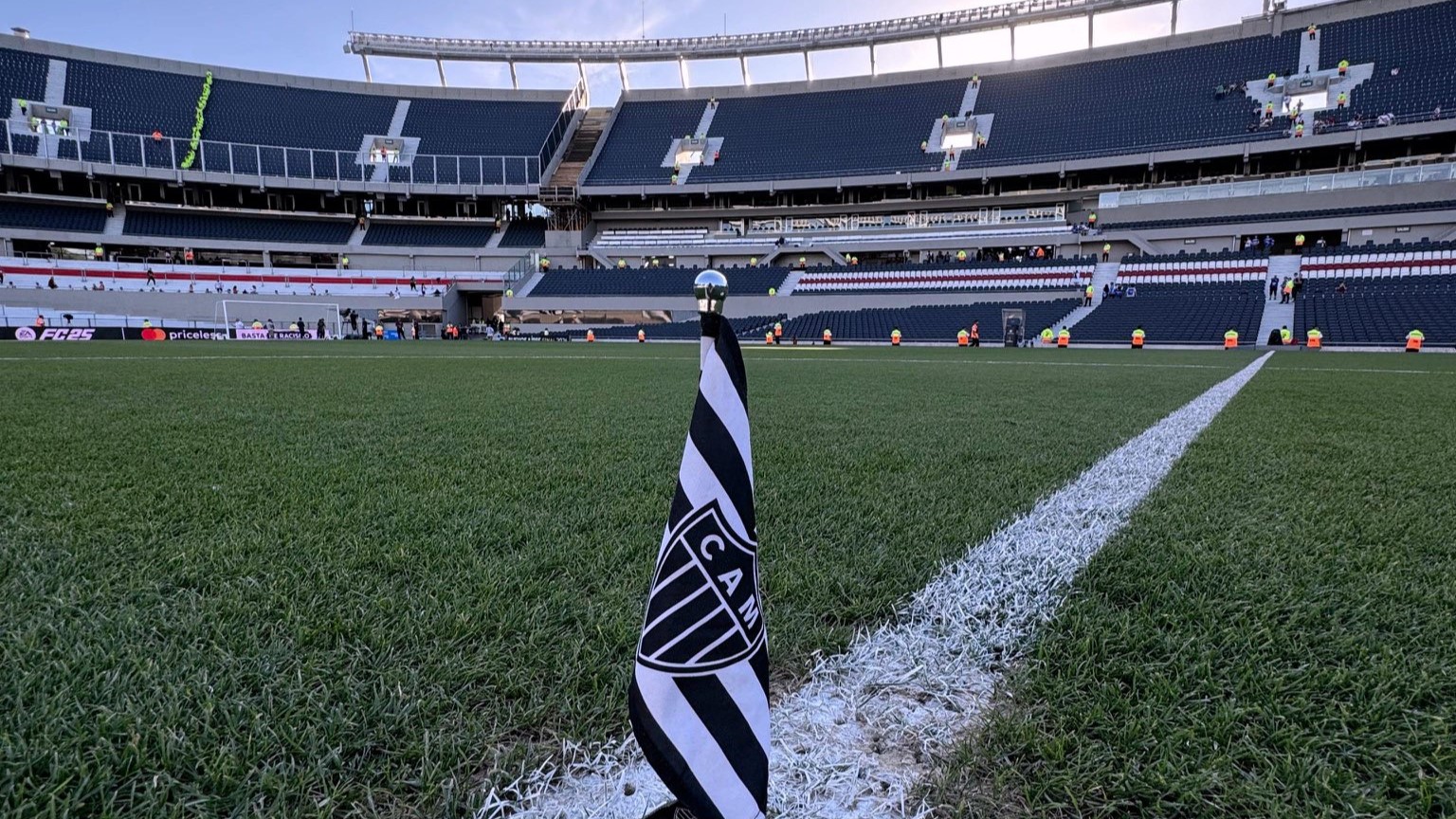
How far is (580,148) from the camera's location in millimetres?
39781

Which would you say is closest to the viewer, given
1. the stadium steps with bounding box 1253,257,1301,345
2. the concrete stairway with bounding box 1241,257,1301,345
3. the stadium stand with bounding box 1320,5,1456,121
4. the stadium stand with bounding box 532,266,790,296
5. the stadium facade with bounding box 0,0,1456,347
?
the stadium steps with bounding box 1253,257,1301,345

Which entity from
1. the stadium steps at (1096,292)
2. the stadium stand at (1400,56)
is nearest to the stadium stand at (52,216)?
the stadium steps at (1096,292)

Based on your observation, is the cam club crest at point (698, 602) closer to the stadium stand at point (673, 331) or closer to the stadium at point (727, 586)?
the stadium at point (727, 586)

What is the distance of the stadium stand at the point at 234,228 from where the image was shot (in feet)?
107

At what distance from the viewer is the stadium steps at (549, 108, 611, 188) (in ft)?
124

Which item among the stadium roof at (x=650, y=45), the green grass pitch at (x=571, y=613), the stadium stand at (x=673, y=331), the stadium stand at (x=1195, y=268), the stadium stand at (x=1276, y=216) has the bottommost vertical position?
the green grass pitch at (x=571, y=613)

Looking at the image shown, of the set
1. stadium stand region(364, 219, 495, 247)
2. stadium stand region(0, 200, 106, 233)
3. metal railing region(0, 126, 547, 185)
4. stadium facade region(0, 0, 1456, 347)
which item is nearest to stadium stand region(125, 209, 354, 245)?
stadium facade region(0, 0, 1456, 347)

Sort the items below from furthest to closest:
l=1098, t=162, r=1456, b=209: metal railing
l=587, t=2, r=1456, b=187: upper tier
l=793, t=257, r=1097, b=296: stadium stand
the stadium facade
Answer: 1. l=587, t=2, r=1456, b=187: upper tier
2. l=793, t=257, r=1097, b=296: stadium stand
3. the stadium facade
4. l=1098, t=162, r=1456, b=209: metal railing

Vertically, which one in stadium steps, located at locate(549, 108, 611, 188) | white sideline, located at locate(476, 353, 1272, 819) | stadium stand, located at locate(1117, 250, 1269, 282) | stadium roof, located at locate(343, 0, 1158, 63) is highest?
stadium roof, located at locate(343, 0, 1158, 63)

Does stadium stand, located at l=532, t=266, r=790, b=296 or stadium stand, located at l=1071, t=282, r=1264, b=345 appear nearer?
stadium stand, located at l=1071, t=282, r=1264, b=345

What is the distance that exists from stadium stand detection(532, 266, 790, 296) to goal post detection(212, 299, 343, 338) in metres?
8.73

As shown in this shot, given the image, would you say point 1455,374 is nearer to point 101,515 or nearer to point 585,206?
point 101,515

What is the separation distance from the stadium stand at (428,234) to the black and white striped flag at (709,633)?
129 ft

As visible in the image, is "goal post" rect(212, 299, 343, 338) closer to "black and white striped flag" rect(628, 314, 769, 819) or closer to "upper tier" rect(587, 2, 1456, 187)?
"upper tier" rect(587, 2, 1456, 187)
